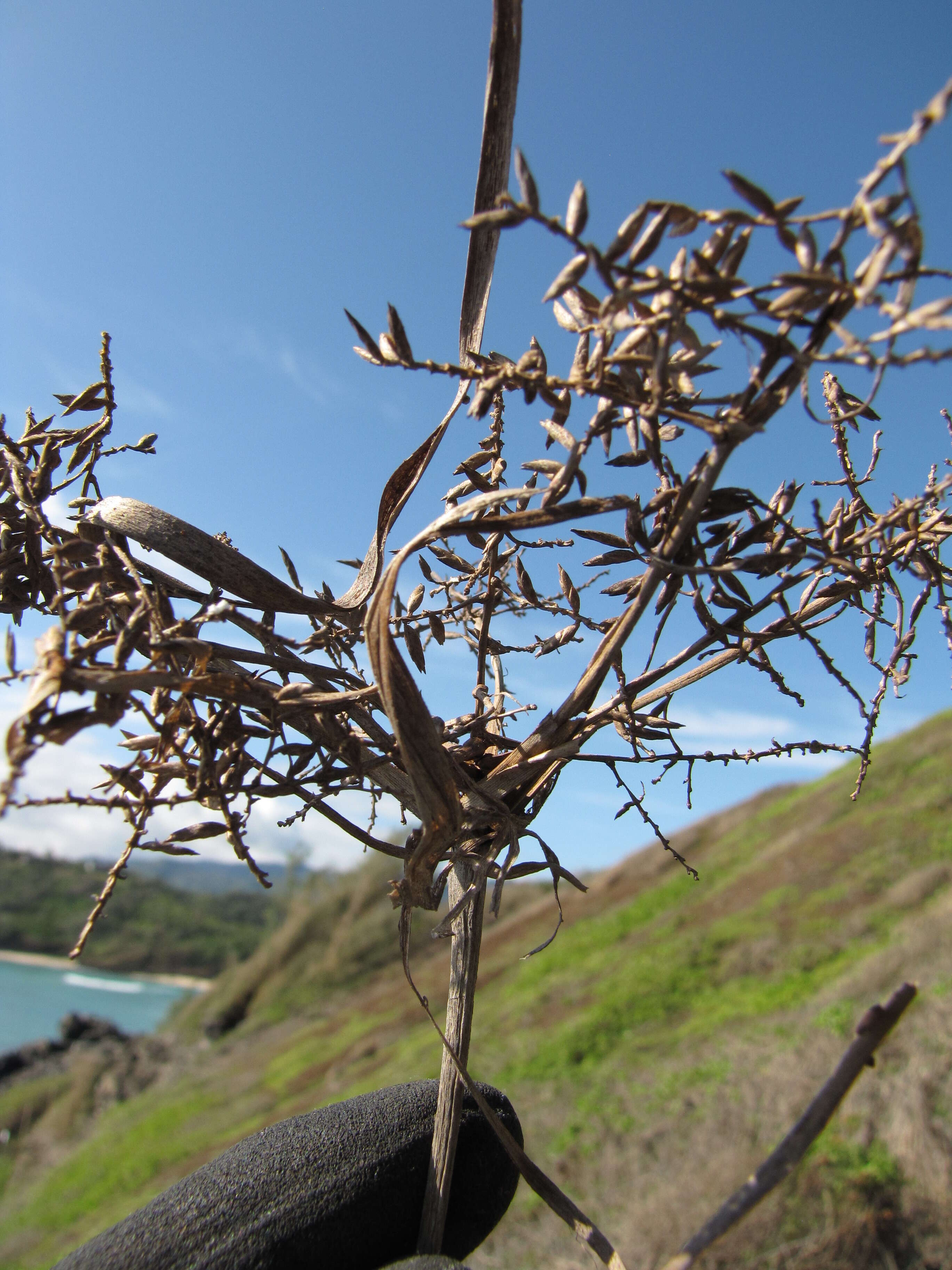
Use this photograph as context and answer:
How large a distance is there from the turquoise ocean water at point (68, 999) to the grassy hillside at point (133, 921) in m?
1.15

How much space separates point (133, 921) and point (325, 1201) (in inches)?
2207

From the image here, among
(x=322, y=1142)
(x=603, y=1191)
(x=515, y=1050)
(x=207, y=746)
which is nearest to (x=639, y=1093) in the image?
(x=603, y=1191)

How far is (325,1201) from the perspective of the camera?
86 cm

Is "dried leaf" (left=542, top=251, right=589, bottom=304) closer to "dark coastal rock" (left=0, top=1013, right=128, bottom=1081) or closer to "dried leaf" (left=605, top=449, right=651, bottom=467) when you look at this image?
"dried leaf" (left=605, top=449, right=651, bottom=467)

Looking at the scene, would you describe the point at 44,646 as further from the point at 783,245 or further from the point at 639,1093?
the point at 639,1093

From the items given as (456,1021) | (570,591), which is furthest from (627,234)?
(456,1021)

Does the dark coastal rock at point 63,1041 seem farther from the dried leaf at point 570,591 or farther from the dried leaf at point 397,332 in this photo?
the dried leaf at point 397,332

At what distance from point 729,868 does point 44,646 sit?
19764mm

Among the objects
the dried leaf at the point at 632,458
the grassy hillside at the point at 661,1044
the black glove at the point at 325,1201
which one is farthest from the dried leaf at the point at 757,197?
the grassy hillside at the point at 661,1044

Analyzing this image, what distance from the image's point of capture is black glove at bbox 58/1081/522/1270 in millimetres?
806

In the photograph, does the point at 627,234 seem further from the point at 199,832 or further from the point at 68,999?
the point at 68,999

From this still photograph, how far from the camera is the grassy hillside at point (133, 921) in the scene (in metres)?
47.0

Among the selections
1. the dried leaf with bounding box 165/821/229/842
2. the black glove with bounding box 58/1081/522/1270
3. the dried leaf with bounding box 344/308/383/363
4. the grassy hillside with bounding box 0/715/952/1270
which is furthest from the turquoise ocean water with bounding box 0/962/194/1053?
the dried leaf with bounding box 344/308/383/363

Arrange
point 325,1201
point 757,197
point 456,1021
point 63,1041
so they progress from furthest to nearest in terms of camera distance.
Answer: point 63,1041 < point 325,1201 < point 456,1021 < point 757,197
